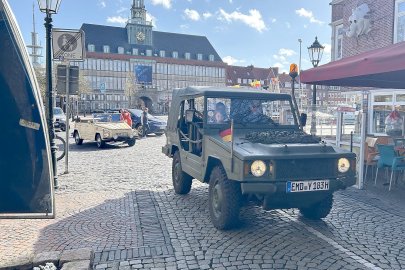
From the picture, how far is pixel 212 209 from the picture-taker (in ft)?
16.2

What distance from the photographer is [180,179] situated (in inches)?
258

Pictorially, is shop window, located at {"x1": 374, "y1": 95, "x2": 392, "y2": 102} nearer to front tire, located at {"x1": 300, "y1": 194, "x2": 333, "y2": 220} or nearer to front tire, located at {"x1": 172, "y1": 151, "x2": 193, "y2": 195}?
front tire, located at {"x1": 300, "y1": 194, "x2": 333, "y2": 220}

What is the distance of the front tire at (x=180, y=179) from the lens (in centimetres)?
648

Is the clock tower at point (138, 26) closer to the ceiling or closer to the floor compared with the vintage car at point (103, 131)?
closer to the ceiling

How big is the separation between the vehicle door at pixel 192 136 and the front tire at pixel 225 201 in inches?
24.9

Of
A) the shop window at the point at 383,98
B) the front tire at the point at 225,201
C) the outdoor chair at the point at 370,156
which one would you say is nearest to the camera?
the front tire at the point at 225,201

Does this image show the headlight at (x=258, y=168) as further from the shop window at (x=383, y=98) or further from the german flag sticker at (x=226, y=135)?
the shop window at (x=383, y=98)

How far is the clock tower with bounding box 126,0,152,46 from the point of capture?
255 feet

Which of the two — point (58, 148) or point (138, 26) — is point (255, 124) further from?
point (138, 26)

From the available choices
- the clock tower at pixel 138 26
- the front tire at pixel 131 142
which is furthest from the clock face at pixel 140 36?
the front tire at pixel 131 142

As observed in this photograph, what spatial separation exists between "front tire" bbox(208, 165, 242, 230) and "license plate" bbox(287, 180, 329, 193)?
0.70 metres

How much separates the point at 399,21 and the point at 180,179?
37.3 feet

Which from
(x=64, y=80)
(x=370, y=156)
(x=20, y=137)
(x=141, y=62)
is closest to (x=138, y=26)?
(x=141, y=62)

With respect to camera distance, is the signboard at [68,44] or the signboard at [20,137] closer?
the signboard at [20,137]
